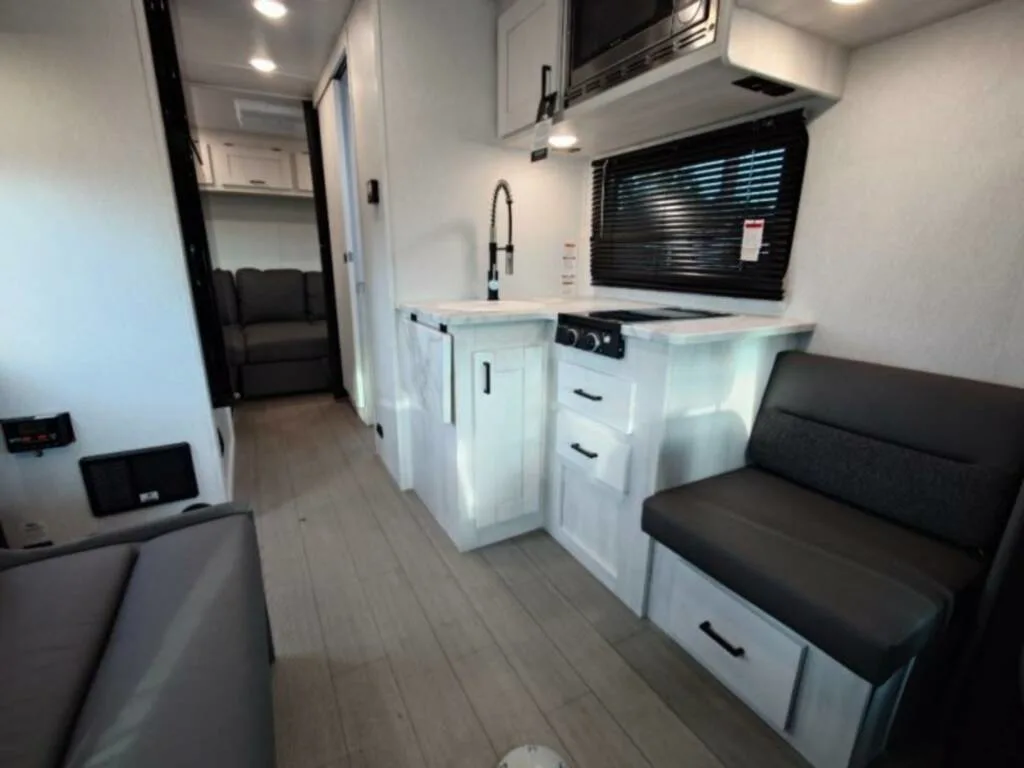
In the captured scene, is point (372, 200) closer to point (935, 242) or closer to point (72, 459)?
point (72, 459)

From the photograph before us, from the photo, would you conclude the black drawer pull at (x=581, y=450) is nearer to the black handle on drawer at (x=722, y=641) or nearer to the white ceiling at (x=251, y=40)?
the black handle on drawer at (x=722, y=641)

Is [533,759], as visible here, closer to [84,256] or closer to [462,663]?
[462,663]

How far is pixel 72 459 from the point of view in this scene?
6.16 ft

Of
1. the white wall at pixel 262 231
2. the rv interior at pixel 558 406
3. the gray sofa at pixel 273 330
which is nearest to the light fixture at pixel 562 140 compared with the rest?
the rv interior at pixel 558 406

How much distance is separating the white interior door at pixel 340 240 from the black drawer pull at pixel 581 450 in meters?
2.11

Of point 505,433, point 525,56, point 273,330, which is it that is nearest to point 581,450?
point 505,433

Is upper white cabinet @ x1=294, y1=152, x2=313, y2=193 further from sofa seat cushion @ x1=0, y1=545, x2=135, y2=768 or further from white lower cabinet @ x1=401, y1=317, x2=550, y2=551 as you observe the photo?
sofa seat cushion @ x1=0, y1=545, x2=135, y2=768

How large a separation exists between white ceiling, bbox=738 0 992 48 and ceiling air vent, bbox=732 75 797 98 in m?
0.14

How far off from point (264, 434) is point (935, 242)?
146 inches

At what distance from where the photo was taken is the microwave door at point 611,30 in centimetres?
141

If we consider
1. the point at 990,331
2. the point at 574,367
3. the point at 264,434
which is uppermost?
the point at 990,331

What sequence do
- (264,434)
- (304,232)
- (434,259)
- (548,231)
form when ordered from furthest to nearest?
(304,232) → (264,434) → (548,231) → (434,259)

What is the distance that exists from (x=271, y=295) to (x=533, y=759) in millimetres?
4406

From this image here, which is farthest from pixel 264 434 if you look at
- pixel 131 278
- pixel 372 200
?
pixel 372 200
